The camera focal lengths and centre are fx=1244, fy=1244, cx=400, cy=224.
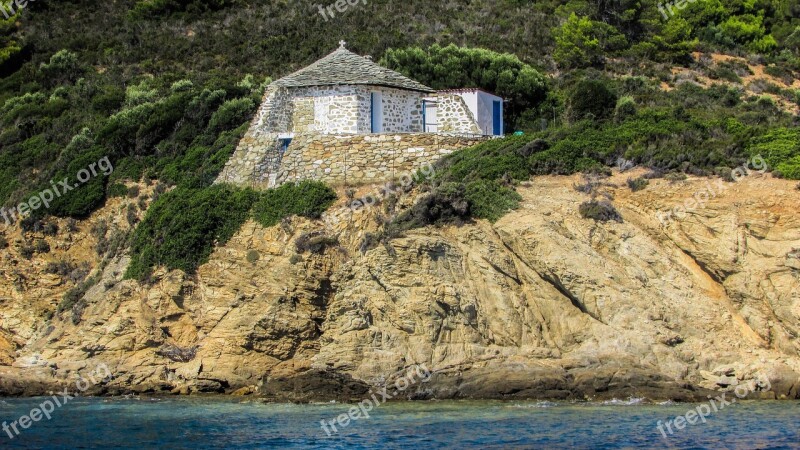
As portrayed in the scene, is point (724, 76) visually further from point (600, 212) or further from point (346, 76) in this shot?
point (600, 212)

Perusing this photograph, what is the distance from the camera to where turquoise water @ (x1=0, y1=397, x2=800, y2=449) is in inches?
922

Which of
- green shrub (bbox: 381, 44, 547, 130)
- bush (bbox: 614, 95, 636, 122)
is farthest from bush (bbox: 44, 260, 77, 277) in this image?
bush (bbox: 614, 95, 636, 122)

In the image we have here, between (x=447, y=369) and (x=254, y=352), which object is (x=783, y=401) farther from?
(x=254, y=352)

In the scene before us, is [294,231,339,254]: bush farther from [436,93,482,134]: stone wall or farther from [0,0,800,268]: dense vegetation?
[436,93,482,134]: stone wall

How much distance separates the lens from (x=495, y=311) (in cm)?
2977

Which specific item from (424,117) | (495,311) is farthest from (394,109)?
(495,311)

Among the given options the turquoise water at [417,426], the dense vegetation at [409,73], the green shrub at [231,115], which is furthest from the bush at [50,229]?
the turquoise water at [417,426]

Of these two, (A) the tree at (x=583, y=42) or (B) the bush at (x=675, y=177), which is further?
(A) the tree at (x=583, y=42)

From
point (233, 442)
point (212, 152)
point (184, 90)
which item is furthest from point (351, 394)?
point (184, 90)

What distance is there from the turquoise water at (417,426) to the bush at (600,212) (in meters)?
5.44

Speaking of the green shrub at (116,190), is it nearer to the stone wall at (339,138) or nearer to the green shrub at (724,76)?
the stone wall at (339,138)

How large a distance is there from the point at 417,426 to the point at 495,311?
17.6ft

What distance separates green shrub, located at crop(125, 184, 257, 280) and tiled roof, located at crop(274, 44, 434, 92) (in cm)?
411

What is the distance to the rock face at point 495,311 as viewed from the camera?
93.6 ft
